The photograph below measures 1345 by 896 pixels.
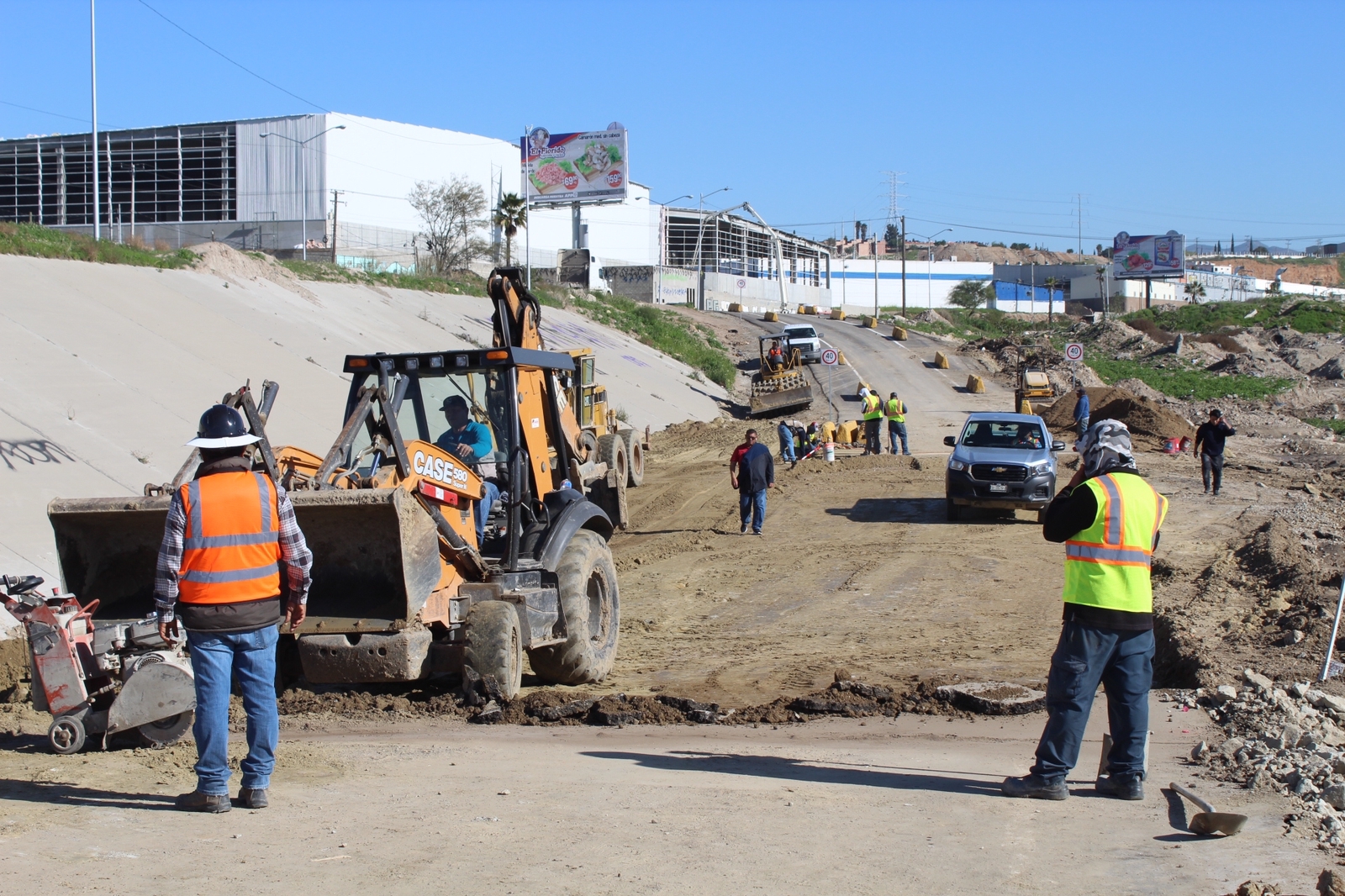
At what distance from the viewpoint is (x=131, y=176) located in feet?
204

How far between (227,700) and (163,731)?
1.48 metres

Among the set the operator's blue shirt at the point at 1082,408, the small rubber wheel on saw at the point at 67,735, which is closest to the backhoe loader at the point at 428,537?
the small rubber wheel on saw at the point at 67,735

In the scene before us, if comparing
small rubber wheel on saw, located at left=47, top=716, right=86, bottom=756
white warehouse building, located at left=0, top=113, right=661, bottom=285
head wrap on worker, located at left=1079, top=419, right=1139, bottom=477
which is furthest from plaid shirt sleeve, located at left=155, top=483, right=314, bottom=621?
white warehouse building, located at left=0, top=113, right=661, bottom=285

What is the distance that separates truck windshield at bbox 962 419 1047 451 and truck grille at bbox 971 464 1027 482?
2.83 feet

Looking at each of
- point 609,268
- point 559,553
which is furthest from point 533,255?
point 559,553

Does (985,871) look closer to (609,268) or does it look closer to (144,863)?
(144,863)

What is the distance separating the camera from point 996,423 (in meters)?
19.3

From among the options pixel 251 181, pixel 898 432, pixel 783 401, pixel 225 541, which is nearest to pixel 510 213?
pixel 251 181

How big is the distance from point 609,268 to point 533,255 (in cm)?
476

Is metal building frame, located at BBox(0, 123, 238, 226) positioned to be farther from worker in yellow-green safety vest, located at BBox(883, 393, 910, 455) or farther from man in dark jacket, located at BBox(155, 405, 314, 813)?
man in dark jacket, located at BBox(155, 405, 314, 813)

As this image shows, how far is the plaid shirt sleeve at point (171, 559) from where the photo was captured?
503 centimetres

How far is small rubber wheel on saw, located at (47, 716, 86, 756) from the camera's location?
6070mm

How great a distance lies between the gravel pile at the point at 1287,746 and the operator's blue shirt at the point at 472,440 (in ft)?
16.1

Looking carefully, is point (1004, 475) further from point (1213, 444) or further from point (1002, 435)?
point (1213, 444)
